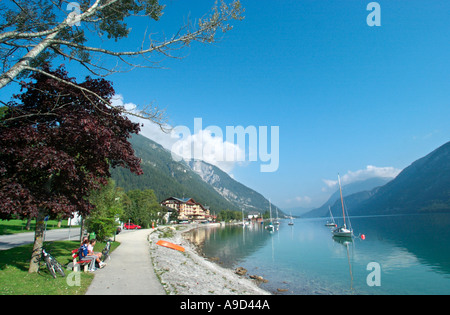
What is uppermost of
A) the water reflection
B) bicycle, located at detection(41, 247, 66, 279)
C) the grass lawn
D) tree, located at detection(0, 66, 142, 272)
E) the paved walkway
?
tree, located at detection(0, 66, 142, 272)

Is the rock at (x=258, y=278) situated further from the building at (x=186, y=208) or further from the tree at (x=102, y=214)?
the building at (x=186, y=208)

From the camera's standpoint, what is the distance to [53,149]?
29.0 ft

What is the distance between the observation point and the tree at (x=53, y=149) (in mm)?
8500

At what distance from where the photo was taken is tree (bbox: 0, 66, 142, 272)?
8.50m

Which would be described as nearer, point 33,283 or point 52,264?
point 33,283

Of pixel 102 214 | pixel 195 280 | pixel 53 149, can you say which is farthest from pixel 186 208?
pixel 53 149

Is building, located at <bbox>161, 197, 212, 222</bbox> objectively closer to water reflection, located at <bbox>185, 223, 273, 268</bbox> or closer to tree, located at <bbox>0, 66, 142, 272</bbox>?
water reflection, located at <bbox>185, 223, 273, 268</bbox>

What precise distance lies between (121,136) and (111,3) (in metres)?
5.78

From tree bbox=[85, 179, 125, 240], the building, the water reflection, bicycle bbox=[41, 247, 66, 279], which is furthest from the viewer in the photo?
the building

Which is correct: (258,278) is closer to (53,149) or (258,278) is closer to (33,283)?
(33,283)

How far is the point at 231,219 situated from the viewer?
182 meters

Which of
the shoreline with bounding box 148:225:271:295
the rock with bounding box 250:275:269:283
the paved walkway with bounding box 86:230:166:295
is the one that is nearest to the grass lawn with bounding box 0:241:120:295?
the paved walkway with bounding box 86:230:166:295

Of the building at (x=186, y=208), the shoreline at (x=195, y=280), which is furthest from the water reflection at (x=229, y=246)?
the building at (x=186, y=208)

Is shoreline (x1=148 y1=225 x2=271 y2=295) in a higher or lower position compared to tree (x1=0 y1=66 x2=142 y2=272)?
lower
